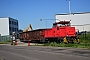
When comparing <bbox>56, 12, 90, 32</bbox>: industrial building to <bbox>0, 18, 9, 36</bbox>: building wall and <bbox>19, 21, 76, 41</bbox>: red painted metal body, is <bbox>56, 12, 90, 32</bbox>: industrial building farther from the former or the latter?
<bbox>19, 21, 76, 41</bbox>: red painted metal body

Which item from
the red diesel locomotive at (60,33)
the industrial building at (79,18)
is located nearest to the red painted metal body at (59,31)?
the red diesel locomotive at (60,33)

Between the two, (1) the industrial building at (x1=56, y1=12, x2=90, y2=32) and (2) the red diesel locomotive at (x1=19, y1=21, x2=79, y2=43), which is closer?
(2) the red diesel locomotive at (x1=19, y1=21, x2=79, y2=43)

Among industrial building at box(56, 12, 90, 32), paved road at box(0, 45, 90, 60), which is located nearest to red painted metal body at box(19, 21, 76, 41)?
paved road at box(0, 45, 90, 60)

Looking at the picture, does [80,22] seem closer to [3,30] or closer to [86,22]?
[86,22]

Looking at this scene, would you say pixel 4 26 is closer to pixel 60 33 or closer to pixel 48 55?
pixel 60 33

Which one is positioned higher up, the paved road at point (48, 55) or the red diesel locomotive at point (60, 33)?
the red diesel locomotive at point (60, 33)

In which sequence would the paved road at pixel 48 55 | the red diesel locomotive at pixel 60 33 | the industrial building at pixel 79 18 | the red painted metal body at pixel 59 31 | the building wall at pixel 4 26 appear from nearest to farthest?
the paved road at pixel 48 55 < the red diesel locomotive at pixel 60 33 < the red painted metal body at pixel 59 31 < the industrial building at pixel 79 18 < the building wall at pixel 4 26

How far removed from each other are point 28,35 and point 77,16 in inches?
1635

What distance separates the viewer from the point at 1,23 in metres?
110

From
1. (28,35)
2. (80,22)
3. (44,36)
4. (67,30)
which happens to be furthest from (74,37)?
(80,22)

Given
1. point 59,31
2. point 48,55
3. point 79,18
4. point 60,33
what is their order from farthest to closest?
point 79,18, point 59,31, point 60,33, point 48,55

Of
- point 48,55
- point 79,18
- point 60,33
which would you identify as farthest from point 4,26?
point 48,55

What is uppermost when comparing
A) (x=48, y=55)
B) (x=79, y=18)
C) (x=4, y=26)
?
(x=79, y=18)

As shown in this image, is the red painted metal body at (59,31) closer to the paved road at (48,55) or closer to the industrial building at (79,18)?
the paved road at (48,55)
